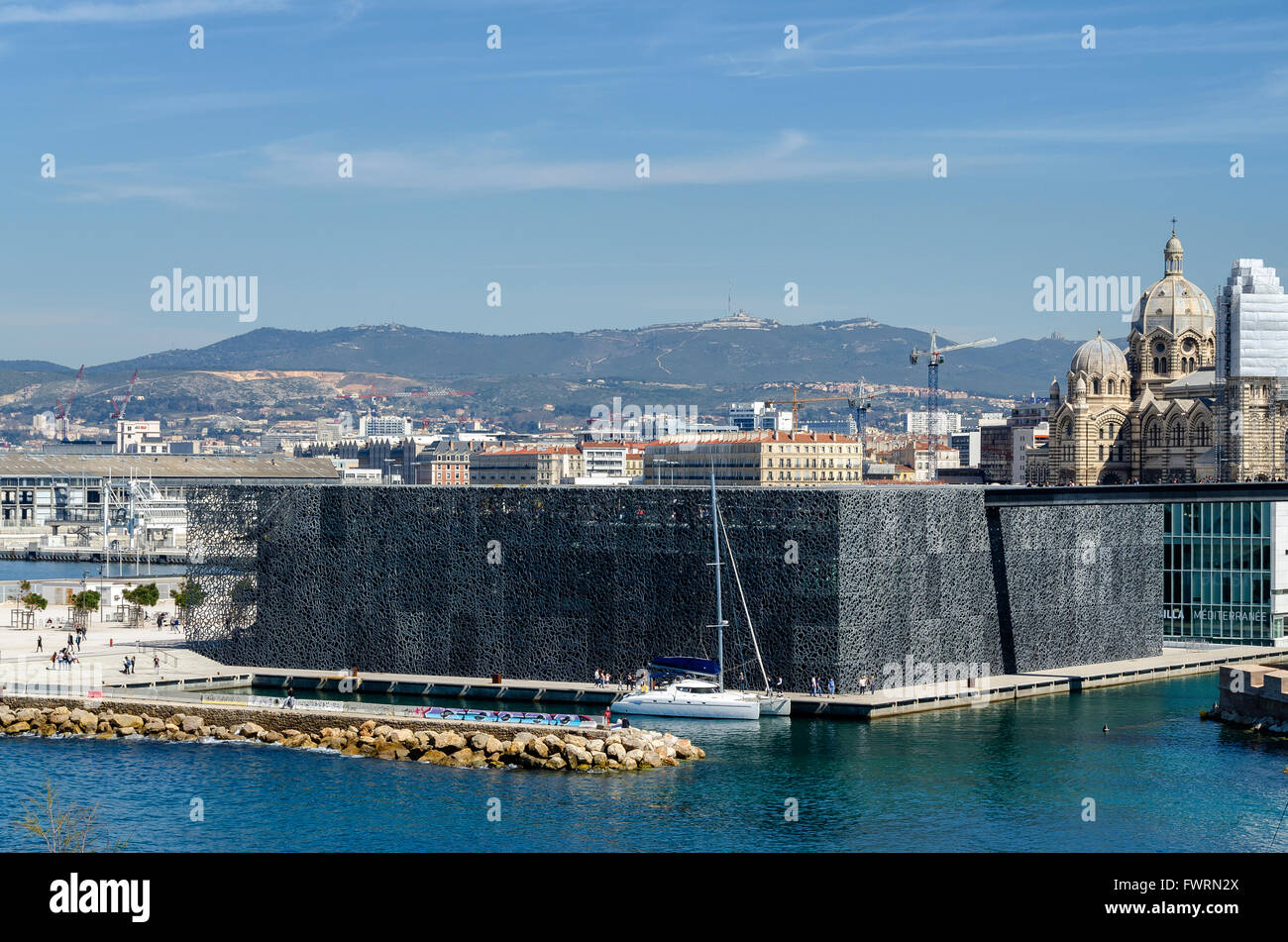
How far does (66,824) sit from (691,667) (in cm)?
2279

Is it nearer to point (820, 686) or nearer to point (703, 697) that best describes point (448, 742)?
point (703, 697)

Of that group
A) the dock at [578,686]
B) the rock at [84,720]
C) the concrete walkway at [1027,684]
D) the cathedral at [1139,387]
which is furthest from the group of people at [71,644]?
the cathedral at [1139,387]

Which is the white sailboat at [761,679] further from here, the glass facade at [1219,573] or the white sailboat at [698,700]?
the glass facade at [1219,573]

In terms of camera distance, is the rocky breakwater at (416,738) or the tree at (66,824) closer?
the tree at (66,824)

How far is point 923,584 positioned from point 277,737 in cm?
2160

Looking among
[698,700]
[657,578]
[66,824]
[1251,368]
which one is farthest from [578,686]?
[1251,368]

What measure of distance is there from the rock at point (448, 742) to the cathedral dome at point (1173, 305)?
119 m

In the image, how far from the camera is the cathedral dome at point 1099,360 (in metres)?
151

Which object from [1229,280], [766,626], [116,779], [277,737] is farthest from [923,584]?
[1229,280]

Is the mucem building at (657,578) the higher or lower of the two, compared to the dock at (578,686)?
higher

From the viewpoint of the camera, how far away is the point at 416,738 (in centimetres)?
4662

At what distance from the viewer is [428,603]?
194ft
